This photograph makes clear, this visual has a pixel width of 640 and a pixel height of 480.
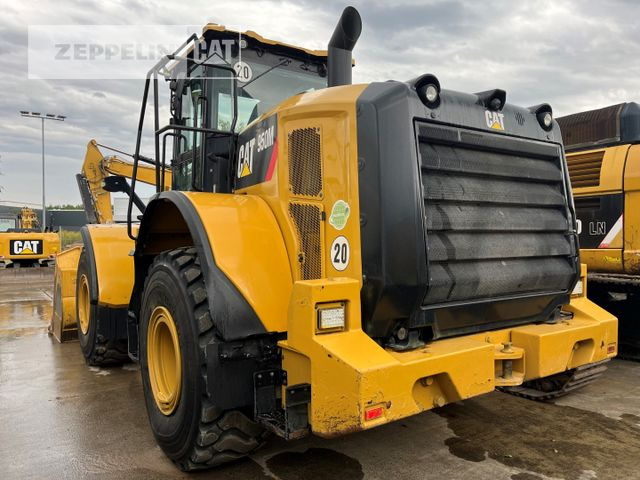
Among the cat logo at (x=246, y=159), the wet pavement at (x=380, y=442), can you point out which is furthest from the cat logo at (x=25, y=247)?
the cat logo at (x=246, y=159)

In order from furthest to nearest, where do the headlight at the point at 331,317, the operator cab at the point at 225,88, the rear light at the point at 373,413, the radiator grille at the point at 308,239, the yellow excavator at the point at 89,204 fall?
1. the yellow excavator at the point at 89,204
2. the operator cab at the point at 225,88
3. the radiator grille at the point at 308,239
4. the headlight at the point at 331,317
5. the rear light at the point at 373,413

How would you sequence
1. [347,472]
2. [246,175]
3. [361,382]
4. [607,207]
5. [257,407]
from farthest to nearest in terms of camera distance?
[607,207] < [246,175] < [347,472] < [257,407] < [361,382]

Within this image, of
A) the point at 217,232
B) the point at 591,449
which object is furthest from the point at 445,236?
the point at 591,449

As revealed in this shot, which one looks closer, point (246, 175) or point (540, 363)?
point (540, 363)

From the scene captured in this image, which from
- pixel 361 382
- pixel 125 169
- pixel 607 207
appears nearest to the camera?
pixel 361 382

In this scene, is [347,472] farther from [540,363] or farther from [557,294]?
[557,294]

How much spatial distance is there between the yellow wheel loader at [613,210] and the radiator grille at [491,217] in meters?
2.24

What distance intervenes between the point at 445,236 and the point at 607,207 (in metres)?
3.58

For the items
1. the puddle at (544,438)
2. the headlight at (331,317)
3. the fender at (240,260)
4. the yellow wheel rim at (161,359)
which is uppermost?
the fender at (240,260)

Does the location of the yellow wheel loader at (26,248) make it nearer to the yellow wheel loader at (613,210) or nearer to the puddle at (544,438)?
the yellow wheel loader at (613,210)

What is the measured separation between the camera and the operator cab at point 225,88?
387 cm

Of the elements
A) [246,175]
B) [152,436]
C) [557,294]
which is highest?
[246,175]

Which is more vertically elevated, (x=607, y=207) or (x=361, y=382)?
(x=607, y=207)

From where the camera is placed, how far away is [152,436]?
363 cm
